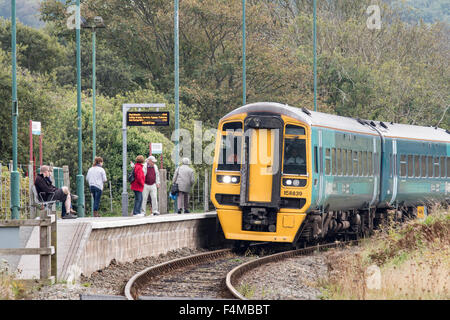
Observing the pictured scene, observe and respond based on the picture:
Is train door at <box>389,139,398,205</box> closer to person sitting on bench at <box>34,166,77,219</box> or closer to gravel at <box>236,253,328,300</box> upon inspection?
gravel at <box>236,253,328,300</box>

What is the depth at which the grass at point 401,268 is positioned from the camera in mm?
12461

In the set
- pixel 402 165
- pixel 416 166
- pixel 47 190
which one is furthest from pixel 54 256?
pixel 416 166

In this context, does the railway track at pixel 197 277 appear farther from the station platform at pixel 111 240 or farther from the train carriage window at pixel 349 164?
the train carriage window at pixel 349 164

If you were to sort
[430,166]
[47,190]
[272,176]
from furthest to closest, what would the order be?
[430,166]
[47,190]
[272,176]

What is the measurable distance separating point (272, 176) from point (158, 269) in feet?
14.0

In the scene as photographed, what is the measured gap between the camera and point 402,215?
2947 cm

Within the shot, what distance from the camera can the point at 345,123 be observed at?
23.9 m

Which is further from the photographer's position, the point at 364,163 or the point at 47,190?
the point at 364,163

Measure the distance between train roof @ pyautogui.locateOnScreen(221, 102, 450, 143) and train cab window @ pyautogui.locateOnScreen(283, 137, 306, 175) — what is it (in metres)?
0.48

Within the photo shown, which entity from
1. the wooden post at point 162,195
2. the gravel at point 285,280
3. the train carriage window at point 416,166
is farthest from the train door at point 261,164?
the train carriage window at point 416,166

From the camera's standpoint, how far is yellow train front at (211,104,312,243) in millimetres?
20438

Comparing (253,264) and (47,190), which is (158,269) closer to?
(253,264)

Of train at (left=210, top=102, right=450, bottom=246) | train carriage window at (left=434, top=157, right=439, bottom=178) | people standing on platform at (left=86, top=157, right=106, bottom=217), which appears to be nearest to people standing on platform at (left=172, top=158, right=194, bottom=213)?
people standing on platform at (left=86, top=157, right=106, bottom=217)
